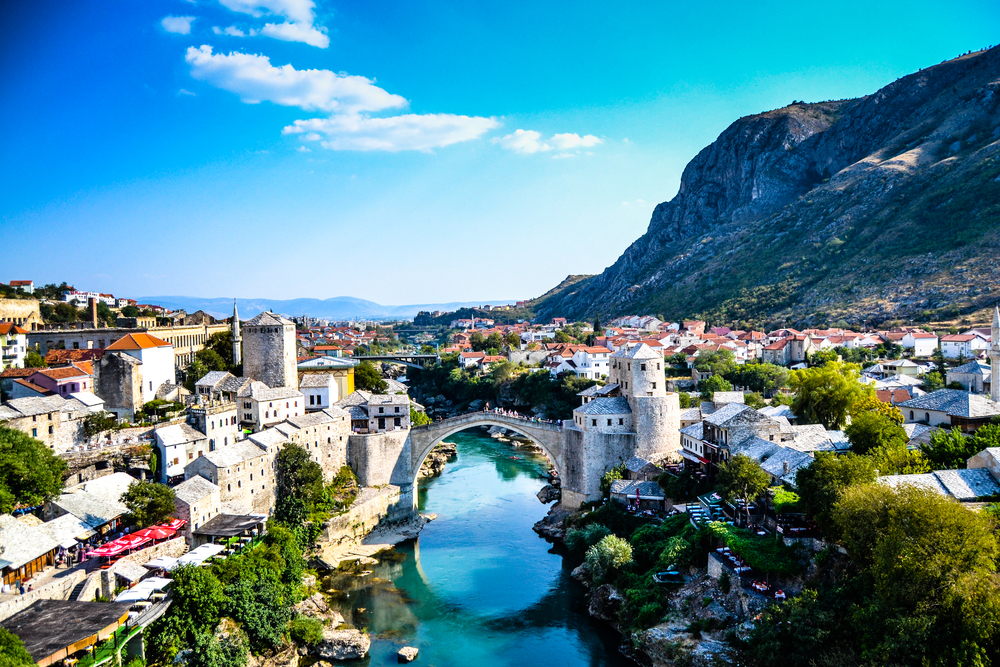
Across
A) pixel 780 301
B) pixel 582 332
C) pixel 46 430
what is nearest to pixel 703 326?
pixel 780 301

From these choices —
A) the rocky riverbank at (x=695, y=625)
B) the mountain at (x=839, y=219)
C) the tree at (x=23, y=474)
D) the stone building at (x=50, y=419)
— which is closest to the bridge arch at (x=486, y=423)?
the rocky riverbank at (x=695, y=625)

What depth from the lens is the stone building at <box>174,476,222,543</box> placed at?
22422 millimetres

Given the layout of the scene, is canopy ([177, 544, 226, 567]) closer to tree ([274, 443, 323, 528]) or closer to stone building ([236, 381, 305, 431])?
tree ([274, 443, 323, 528])

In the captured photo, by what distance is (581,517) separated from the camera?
2933 cm

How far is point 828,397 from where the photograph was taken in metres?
28.9

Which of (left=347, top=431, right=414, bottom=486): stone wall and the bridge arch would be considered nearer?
(left=347, top=431, right=414, bottom=486): stone wall

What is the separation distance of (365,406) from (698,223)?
9692 cm

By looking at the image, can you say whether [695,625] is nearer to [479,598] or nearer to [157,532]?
[479,598]

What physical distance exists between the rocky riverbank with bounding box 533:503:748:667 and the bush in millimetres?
9910

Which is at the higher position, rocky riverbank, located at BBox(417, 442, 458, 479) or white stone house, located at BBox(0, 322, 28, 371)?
white stone house, located at BBox(0, 322, 28, 371)

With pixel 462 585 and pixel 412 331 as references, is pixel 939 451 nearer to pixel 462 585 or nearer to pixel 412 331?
pixel 462 585

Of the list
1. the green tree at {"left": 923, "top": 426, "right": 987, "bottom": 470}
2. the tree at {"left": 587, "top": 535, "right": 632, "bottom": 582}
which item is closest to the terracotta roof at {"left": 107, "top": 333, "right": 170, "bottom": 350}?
A: the tree at {"left": 587, "top": 535, "right": 632, "bottom": 582}

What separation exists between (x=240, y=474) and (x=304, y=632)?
24.2ft

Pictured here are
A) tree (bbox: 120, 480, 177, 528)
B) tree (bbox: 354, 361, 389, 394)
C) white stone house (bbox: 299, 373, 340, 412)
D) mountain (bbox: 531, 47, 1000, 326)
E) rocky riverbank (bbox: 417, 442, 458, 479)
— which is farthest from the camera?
mountain (bbox: 531, 47, 1000, 326)
